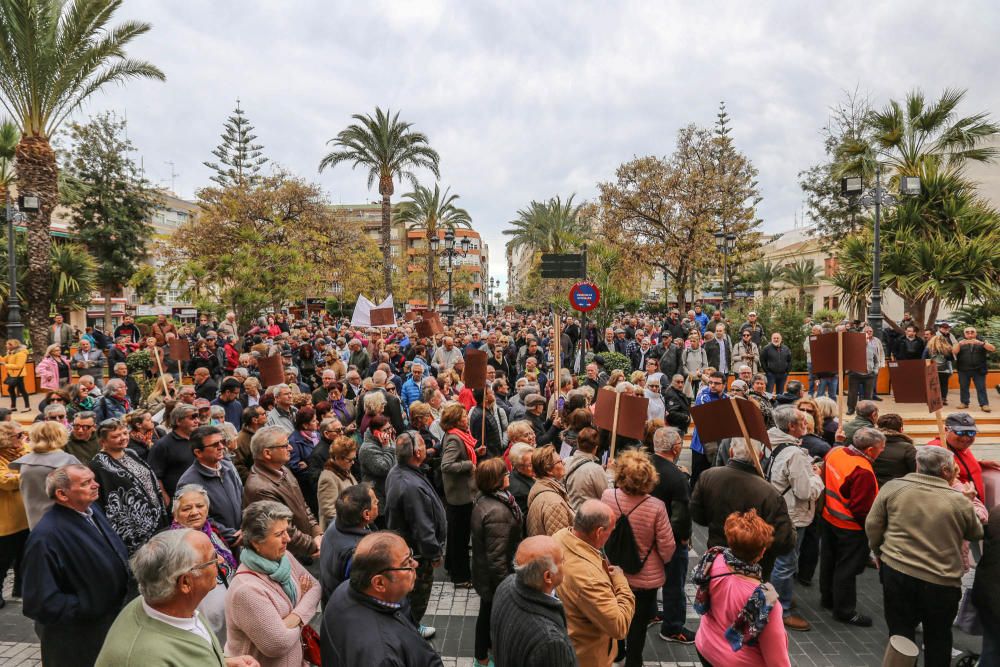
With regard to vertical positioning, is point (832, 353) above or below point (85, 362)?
above

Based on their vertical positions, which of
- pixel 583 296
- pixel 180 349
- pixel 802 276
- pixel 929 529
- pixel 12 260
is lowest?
pixel 929 529

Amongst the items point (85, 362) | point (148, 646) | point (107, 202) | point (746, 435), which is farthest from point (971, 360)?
point (107, 202)

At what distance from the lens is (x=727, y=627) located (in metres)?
2.96

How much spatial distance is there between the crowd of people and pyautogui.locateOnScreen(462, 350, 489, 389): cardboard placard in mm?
792

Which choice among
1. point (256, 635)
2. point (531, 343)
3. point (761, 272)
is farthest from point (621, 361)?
point (761, 272)

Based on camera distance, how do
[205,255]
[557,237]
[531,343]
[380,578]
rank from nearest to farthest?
[380,578]
[531,343]
[205,255]
[557,237]

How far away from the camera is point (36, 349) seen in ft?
55.5

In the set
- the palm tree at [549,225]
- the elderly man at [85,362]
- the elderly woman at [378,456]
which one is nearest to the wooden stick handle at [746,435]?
the elderly woman at [378,456]

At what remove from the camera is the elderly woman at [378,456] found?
202 inches

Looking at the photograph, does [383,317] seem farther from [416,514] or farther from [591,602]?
[591,602]

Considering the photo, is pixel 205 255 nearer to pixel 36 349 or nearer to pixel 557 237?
pixel 36 349

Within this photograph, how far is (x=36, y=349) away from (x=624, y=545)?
62.3 feet

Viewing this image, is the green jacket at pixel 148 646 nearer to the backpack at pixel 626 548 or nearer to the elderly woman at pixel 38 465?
the backpack at pixel 626 548

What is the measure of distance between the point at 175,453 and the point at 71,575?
181cm
